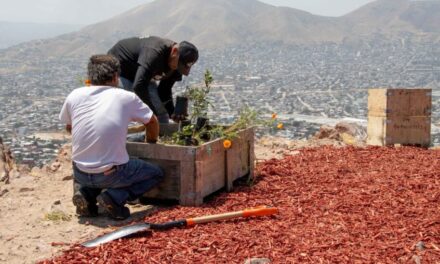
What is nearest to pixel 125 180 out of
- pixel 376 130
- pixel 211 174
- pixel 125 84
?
pixel 211 174

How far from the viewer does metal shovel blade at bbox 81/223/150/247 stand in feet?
16.3

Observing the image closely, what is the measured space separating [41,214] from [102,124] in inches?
56.0

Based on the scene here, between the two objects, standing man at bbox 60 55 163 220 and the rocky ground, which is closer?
the rocky ground

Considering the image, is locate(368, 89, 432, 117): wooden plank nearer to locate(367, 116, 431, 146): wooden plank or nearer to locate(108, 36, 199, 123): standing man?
locate(367, 116, 431, 146): wooden plank

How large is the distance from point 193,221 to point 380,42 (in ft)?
353

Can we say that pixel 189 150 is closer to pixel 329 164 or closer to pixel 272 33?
pixel 329 164

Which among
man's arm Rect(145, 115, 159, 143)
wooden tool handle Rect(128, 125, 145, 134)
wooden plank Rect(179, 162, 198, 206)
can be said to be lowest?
wooden plank Rect(179, 162, 198, 206)

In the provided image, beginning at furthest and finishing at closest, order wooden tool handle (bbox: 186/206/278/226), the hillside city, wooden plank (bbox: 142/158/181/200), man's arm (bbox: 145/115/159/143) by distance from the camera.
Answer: the hillside city
wooden plank (bbox: 142/158/181/200)
man's arm (bbox: 145/115/159/143)
wooden tool handle (bbox: 186/206/278/226)

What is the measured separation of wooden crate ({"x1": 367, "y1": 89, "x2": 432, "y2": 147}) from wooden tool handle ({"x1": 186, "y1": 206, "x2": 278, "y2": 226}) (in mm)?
5442

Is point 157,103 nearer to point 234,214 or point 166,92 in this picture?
point 166,92

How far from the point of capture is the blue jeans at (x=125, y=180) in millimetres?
5840

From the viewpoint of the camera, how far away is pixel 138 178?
19.6ft

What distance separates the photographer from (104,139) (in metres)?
→ 5.73

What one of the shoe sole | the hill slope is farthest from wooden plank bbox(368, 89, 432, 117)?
the hill slope
